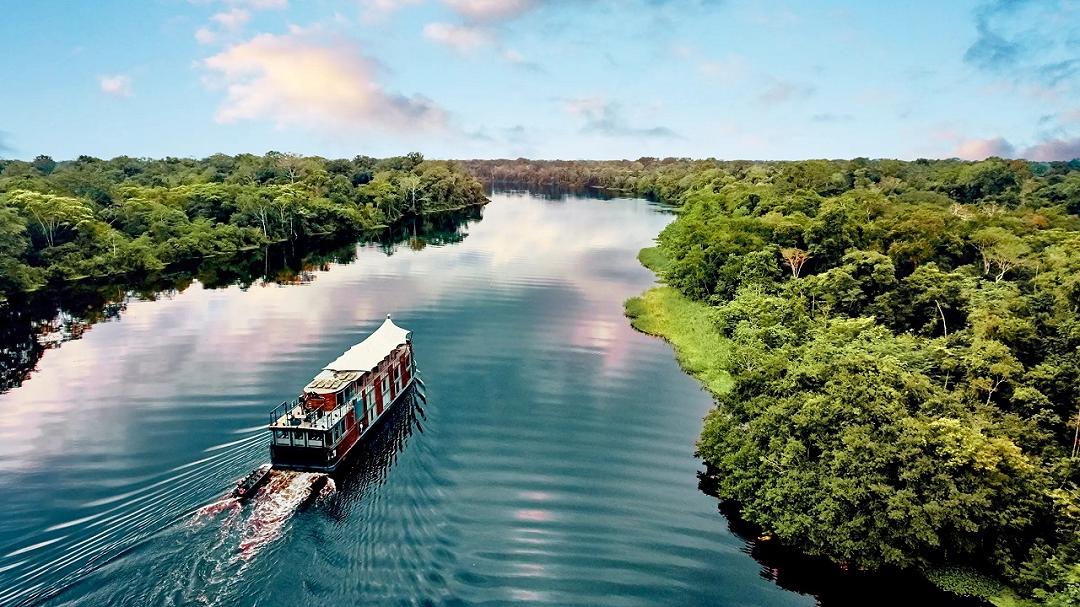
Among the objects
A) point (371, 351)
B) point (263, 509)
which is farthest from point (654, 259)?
point (263, 509)

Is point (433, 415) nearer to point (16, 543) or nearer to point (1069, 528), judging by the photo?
point (16, 543)

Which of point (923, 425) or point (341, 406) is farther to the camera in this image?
point (341, 406)

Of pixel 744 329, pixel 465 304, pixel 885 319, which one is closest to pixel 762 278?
→ pixel 885 319

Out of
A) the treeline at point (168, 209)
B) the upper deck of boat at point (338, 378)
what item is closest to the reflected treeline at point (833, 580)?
the upper deck of boat at point (338, 378)

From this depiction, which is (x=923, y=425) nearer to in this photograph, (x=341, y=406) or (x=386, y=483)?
(x=386, y=483)

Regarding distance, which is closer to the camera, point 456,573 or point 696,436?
point 456,573

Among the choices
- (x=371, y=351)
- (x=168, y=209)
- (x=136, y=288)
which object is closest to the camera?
(x=371, y=351)
